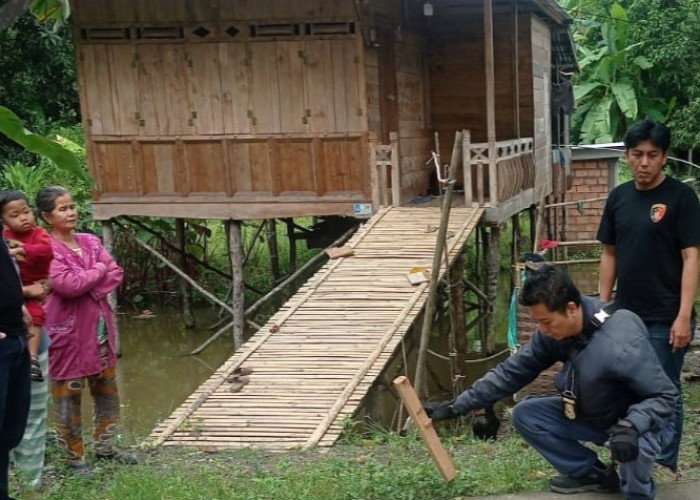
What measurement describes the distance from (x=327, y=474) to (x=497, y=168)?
22.0 ft

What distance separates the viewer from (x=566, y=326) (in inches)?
144

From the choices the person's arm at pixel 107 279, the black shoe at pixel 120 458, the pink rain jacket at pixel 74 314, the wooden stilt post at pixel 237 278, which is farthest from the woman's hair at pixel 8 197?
the wooden stilt post at pixel 237 278

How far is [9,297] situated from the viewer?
363cm

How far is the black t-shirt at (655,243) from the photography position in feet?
13.4

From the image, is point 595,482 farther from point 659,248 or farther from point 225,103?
point 225,103

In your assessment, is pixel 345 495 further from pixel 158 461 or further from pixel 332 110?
pixel 332 110

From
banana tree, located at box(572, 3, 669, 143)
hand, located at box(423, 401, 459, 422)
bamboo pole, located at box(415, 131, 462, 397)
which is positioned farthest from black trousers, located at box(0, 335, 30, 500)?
banana tree, located at box(572, 3, 669, 143)

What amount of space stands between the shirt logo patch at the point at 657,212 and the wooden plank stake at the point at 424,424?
1.34m

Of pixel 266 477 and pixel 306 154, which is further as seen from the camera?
pixel 306 154

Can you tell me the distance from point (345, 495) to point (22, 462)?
169 cm

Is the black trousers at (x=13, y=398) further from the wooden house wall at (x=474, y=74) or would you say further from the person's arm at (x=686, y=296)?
the wooden house wall at (x=474, y=74)

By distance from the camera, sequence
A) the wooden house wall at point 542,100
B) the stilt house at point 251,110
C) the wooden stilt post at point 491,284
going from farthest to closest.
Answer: the wooden house wall at point 542,100 → the wooden stilt post at point 491,284 → the stilt house at point 251,110

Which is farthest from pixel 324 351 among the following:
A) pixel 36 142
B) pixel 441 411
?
pixel 36 142

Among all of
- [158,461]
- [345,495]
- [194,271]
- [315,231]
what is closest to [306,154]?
[315,231]
